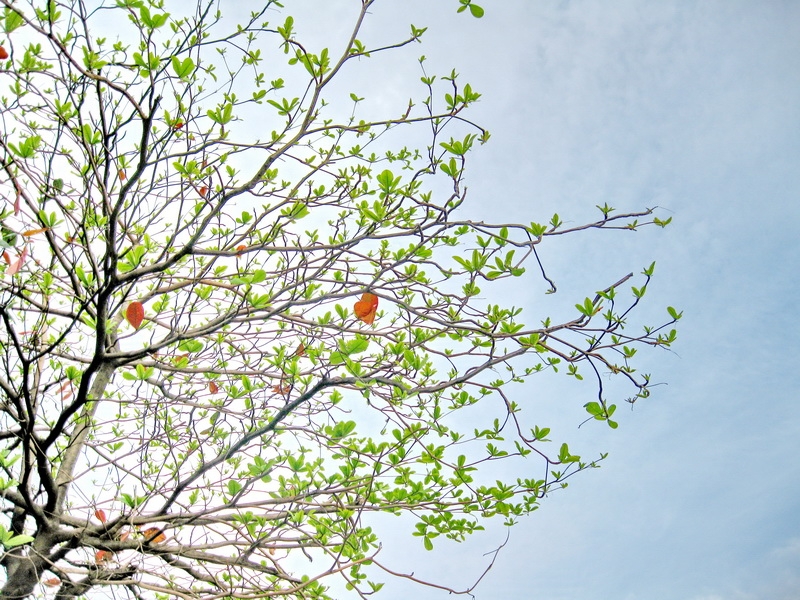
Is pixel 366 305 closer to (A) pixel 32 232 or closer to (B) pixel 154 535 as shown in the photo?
(A) pixel 32 232

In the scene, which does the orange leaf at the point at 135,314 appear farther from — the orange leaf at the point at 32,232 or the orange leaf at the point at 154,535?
the orange leaf at the point at 154,535

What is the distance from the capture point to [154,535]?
3197 mm


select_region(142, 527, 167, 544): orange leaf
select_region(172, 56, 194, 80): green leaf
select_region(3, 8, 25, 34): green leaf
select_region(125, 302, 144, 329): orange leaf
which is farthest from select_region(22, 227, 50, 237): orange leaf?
select_region(142, 527, 167, 544): orange leaf

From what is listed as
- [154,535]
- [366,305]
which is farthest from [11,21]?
[154,535]

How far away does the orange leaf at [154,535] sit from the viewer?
3184 mm

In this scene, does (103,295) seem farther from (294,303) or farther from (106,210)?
(294,303)

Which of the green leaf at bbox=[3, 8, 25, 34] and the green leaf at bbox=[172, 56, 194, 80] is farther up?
the green leaf at bbox=[3, 8, 25, 34]

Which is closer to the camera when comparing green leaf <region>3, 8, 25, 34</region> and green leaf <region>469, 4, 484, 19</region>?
green leaf <region>469, 4, 484, 19</region>

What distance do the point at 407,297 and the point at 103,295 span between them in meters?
1.53

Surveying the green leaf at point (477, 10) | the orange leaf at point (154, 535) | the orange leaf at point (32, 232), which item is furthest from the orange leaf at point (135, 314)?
the green leaf at point (477, 10)

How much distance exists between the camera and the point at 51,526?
3.15 m

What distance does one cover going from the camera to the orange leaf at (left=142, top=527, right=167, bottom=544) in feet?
10.4

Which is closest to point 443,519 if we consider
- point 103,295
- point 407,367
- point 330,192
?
point 407,367

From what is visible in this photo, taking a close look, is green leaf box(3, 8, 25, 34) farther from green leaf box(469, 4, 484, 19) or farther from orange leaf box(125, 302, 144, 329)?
green leaf box(469, 4, 484, 19)
